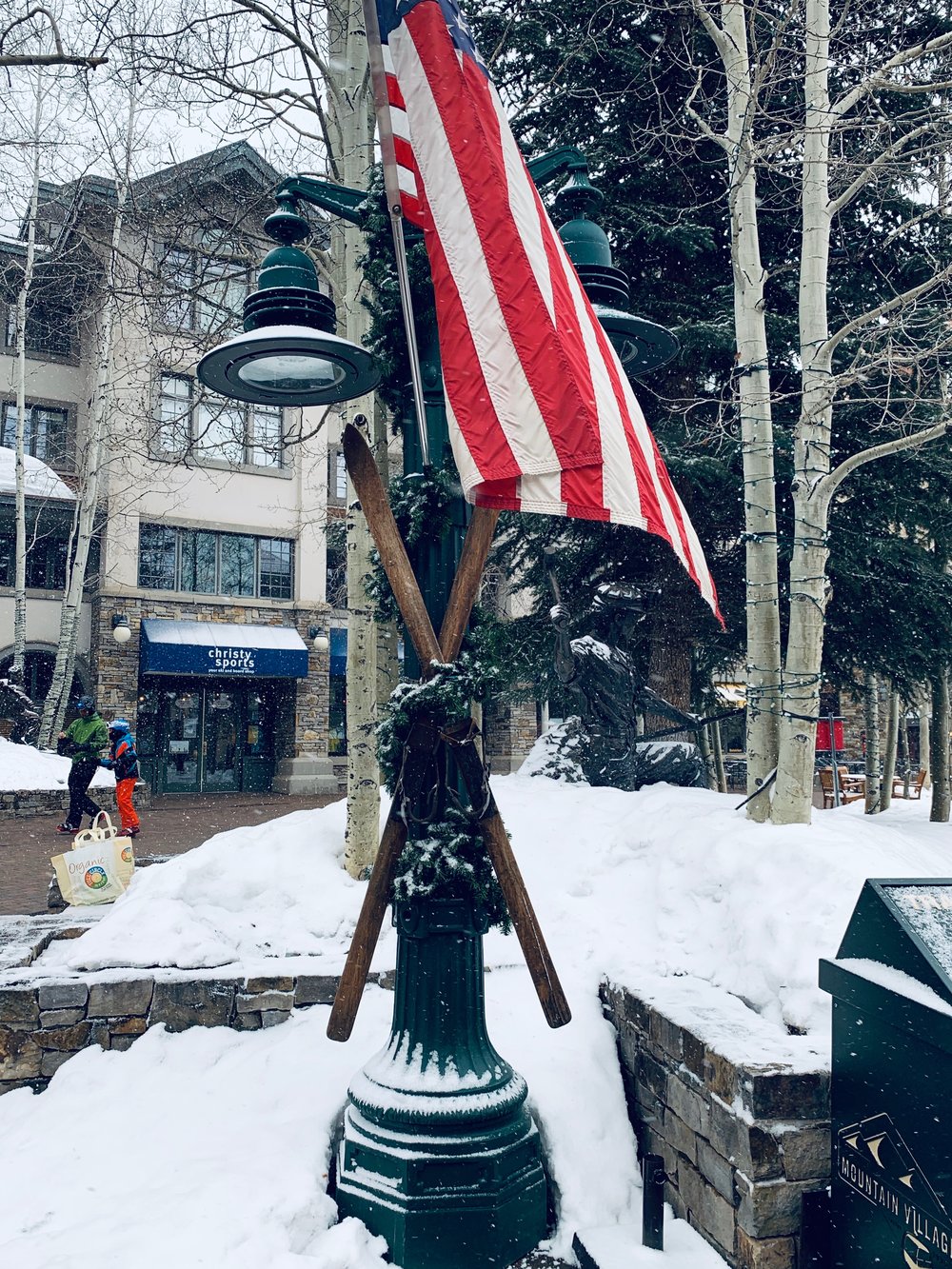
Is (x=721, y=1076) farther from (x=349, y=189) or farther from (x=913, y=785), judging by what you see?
(x=913, y=785)

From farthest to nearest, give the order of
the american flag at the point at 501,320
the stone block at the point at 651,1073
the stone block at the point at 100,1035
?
the stone block at the point at 100,1035, the stone block at the point at 651,1073, the american flag at the point at 501,320

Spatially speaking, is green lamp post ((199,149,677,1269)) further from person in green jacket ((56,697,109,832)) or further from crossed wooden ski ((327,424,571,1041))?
person in green jacket ((56,697,109,832))

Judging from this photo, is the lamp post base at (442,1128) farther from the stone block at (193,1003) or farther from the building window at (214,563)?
the building window at (214,563)

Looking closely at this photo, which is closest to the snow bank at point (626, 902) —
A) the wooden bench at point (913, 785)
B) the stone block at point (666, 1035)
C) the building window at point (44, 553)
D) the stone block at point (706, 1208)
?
the stone block at point (666, 1035)

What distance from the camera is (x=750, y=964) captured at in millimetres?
4516

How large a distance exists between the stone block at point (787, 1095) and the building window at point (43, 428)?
22.0 meters

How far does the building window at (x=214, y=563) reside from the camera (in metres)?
21.1

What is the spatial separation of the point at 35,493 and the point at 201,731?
6579mm

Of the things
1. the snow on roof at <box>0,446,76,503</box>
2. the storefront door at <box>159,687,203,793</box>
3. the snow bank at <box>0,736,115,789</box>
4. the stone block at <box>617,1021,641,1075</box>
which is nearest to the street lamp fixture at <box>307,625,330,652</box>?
the storefront door at <box>159,687,203,793</box>

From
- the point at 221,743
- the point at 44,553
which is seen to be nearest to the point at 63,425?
the point at 44,553

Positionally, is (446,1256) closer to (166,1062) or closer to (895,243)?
(166,1062)

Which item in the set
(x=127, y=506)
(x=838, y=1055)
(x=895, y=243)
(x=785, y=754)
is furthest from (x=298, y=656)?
(x=838, y=1055)

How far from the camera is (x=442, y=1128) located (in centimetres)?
333

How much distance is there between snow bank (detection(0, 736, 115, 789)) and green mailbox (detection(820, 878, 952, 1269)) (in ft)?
46.4
